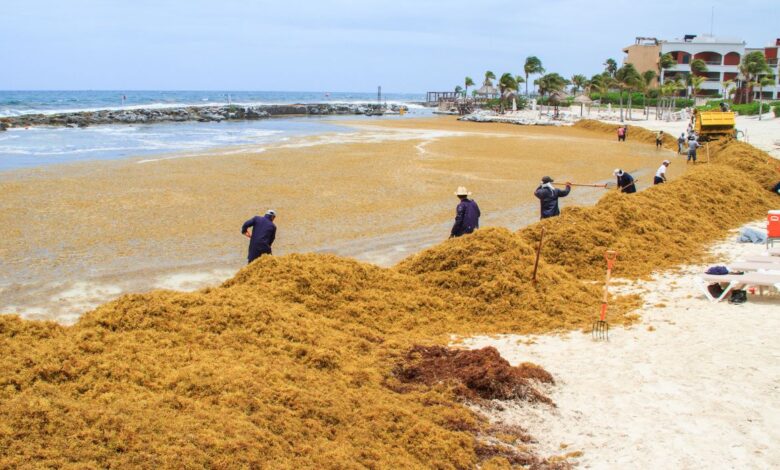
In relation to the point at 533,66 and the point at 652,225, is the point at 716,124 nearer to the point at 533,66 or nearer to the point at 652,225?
the point at 652,225

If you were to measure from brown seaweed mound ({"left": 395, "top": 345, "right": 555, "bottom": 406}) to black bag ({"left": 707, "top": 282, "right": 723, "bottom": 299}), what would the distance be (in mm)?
4156

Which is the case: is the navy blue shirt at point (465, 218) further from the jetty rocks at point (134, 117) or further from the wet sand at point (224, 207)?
the jetty rocks at point (134, 117)

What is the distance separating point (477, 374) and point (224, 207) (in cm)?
1296

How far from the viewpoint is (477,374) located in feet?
22.4

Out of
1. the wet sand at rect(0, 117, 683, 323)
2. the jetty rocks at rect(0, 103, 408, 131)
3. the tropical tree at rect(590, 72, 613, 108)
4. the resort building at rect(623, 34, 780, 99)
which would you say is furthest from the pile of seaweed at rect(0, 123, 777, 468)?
the resort building at rect(623, 34, 780, 99)

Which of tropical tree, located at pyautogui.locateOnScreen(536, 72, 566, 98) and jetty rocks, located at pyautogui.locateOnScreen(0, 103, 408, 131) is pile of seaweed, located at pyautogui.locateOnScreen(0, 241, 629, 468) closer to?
jetty rocks, located at pyautogui.locateOnScreen(0, 103, 408, 131)

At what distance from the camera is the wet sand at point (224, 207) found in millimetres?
11875

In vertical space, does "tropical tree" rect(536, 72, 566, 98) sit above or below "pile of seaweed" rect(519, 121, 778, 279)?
above

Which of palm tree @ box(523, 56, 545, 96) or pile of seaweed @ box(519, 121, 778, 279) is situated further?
palm tree @ box(523, 56, 545, 96)

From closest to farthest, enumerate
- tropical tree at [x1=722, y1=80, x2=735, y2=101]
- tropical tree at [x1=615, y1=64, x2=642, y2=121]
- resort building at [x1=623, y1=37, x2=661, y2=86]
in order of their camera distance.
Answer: tropical tree at [x1=615, y1=64, x2=642, y2=121] → tropical tree at [x1=722, y1=80, x2=735, y2=101] → resort building at [x1=623, y1=37, x2=661, y2=86]

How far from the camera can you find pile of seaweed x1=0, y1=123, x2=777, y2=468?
15.4 ft

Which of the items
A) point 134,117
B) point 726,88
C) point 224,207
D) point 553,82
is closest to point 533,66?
point 553,82

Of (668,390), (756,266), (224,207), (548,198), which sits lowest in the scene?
(668,390)

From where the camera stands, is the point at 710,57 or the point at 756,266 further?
the point at 710,57
